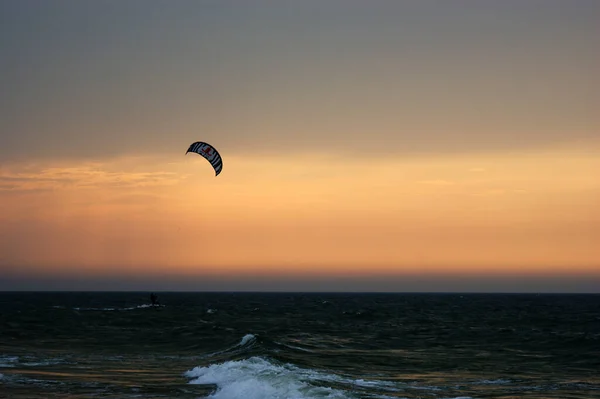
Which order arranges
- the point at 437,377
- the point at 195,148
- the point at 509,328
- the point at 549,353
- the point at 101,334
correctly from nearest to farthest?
the point at 437,377 → the point at 195,148 → the point at 549,353 → the point at 101,334 → the point at 509,328

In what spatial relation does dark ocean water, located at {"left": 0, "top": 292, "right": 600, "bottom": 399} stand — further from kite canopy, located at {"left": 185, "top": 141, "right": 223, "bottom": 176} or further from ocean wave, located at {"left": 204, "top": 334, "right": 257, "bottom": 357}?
kite canopy, located at {"left": 185, "top": 141, "right": 223, "bottom": 176}

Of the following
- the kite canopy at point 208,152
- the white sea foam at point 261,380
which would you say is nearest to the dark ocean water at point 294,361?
the white sea foam at point 261,380

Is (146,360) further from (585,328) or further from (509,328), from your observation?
(585,328)

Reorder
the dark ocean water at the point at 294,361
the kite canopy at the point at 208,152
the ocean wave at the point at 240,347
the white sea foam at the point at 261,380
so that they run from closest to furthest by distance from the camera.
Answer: the white sea foam at the point at 261,380, the dark ocean water at the point at 294,361, the kite canopy at the point at 208,152, the ocean wave at the point at 240,347

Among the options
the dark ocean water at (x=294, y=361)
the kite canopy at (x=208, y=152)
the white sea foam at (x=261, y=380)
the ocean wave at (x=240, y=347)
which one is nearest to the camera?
the white sea foam at (x=261, y=380)

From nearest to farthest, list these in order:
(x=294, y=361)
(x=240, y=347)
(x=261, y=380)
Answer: (x=261, y=380) < (x=294, y=361) < (x=240, y=347)

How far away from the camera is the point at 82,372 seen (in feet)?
93.3

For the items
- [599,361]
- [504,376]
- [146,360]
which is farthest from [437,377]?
[146,360]

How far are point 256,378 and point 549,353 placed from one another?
747 inches

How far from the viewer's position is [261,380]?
26.5 metres

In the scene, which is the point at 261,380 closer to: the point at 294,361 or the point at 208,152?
the point at 294,361

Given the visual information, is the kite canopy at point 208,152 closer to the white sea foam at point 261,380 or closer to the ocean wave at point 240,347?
the white sea foam at point 261,380

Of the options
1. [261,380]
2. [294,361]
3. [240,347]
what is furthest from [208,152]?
[240,347]

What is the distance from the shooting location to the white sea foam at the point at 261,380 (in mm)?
23891
